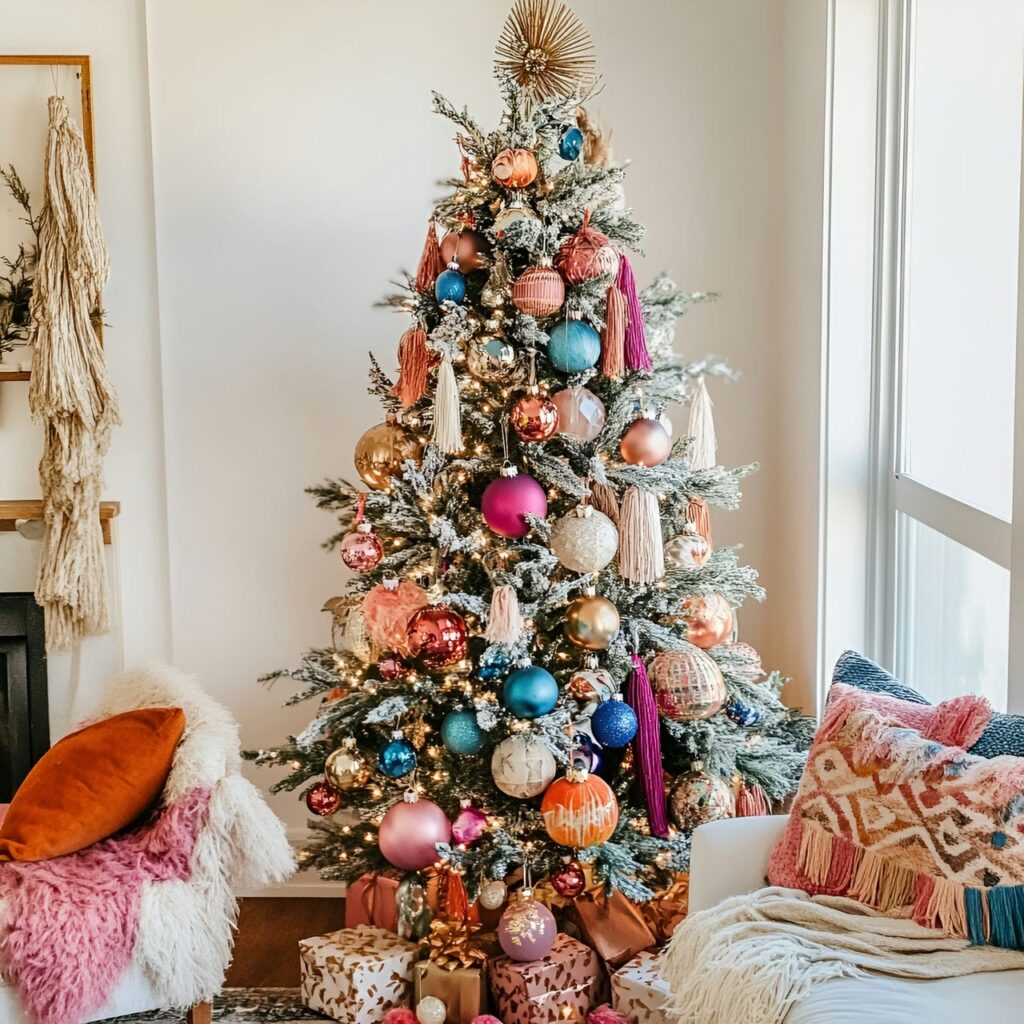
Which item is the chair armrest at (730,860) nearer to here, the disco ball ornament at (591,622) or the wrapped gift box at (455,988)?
the disco ball ornament at (591,622)

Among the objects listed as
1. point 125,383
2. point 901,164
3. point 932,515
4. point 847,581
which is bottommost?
point 847,581

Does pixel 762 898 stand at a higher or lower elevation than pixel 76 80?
lower

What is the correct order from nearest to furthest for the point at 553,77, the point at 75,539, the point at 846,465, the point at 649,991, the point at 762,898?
the point at 762,898
the point at 649,991
the point at 553,77
the point at 846,465
the point at 75,539

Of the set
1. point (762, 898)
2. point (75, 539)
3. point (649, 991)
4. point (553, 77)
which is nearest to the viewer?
point (762, 898)

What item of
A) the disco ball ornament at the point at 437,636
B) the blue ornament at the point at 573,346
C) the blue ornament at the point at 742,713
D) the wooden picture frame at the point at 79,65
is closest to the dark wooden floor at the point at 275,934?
the disco ball ornament at the point at 437,636

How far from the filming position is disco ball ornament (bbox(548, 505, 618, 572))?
219 centimetres

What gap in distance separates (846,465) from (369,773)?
1198 millimetres

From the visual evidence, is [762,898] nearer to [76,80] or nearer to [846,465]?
[846,465]

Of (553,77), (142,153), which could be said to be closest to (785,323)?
(553,77)

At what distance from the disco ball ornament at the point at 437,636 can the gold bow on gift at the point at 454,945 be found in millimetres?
531

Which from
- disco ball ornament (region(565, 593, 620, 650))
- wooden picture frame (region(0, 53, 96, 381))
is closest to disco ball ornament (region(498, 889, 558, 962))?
disco ball ornament (region(565, 593, 620, 650))

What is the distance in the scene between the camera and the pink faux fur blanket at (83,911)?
6.09 ft

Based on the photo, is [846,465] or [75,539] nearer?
[846,465]

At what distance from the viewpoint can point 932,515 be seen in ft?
7.11
